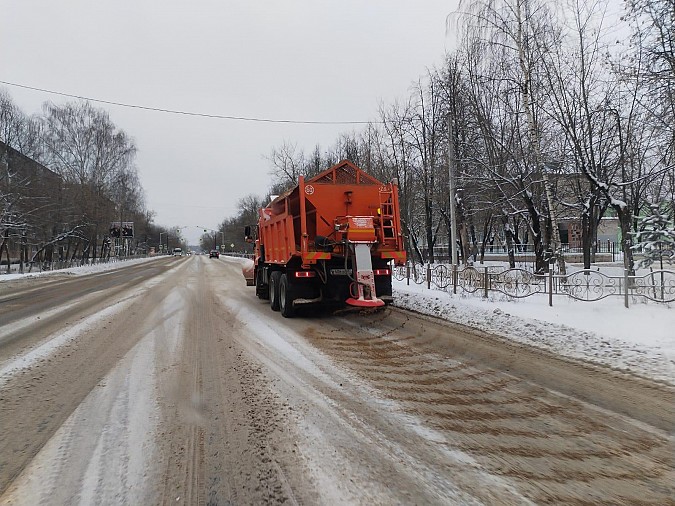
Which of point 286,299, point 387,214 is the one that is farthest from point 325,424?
point 387,214

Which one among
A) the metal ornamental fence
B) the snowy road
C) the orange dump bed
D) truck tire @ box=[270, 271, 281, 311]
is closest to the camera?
the snowy road

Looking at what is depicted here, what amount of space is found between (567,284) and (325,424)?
8186 mm

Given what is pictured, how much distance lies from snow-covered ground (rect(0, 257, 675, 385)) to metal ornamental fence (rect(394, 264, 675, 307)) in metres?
0.19

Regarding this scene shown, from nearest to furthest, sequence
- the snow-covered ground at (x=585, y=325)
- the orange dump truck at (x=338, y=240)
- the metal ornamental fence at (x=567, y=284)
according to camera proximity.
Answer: the snow-covered ground at (x=585, y=325) < the metal ornamental fence at (x=567, y=284) < the orange dump truck at (x=338, y=240)

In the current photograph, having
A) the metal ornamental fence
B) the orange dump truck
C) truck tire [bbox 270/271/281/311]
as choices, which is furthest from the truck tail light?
the metal ornamental fence

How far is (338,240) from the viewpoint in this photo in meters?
9.90

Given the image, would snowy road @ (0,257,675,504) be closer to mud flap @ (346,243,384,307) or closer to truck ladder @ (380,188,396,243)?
mud flap @ (346,243,384,307)

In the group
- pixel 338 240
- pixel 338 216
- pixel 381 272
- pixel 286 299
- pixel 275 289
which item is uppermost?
pixel 338 216

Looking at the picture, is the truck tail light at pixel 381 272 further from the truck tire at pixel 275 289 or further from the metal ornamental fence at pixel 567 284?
the metal ornamental fence at pixel 567 284

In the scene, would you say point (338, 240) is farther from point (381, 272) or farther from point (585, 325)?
point (585, 325)

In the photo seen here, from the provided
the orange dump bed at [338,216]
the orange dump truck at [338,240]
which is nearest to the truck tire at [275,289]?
the orange dump truck at [338,240]

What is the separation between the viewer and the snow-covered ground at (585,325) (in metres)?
6.34

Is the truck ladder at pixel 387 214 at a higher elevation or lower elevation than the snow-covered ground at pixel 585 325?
higher

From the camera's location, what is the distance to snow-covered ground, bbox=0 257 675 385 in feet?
20.8
